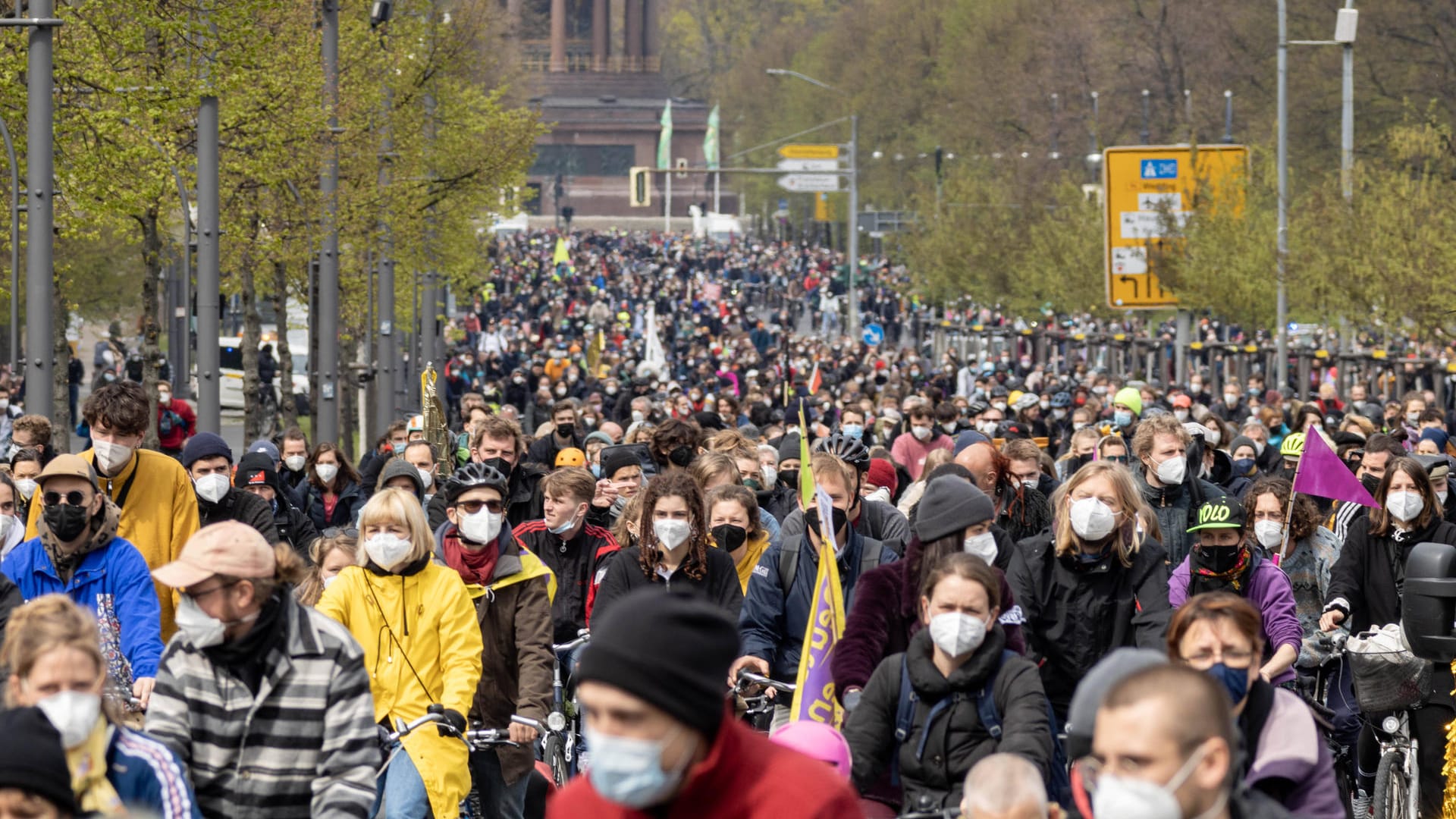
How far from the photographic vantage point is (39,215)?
52.7ft

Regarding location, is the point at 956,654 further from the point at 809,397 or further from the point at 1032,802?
the point at 809,397

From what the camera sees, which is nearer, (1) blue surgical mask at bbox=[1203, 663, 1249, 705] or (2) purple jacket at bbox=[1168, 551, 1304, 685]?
(1) blue surgical mask at bbox=[1203, 663, 1249, 705]

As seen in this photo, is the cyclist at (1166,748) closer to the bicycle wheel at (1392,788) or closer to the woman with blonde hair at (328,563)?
the woman with blonde hair at (328,563)

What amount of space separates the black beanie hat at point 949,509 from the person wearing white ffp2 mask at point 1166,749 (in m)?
3.23

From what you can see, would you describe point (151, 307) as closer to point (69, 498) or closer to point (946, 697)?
point (69, 498)

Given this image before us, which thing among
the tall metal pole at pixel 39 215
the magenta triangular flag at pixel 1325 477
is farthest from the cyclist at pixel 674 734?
the tall metal pole at pixel 39 215

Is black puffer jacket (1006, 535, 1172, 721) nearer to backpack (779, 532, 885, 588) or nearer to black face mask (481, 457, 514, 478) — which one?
backpack (779, 532, 885, 588)

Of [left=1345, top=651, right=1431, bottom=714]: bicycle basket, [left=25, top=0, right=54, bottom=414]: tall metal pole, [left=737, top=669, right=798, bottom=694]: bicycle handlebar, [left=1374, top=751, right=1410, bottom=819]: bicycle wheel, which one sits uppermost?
[left=25, top=0, right=54, bottom=414]: tall metal pole

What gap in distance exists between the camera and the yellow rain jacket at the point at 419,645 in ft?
25.2

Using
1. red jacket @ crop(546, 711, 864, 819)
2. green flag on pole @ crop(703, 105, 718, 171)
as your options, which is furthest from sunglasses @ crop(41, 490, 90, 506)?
green flag on pole @ crop(703, 105, 718, 171)

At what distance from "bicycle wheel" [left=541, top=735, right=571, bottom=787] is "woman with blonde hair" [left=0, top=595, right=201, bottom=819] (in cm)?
479

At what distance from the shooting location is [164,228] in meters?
28.3

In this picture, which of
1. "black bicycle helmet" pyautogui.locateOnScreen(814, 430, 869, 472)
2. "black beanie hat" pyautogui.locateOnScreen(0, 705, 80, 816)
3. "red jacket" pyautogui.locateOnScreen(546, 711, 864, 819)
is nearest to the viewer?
"red jacket" pyautogui.locateOnScreen(546, 711, 864, 819)

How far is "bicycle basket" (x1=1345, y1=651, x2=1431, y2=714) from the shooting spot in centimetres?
984
